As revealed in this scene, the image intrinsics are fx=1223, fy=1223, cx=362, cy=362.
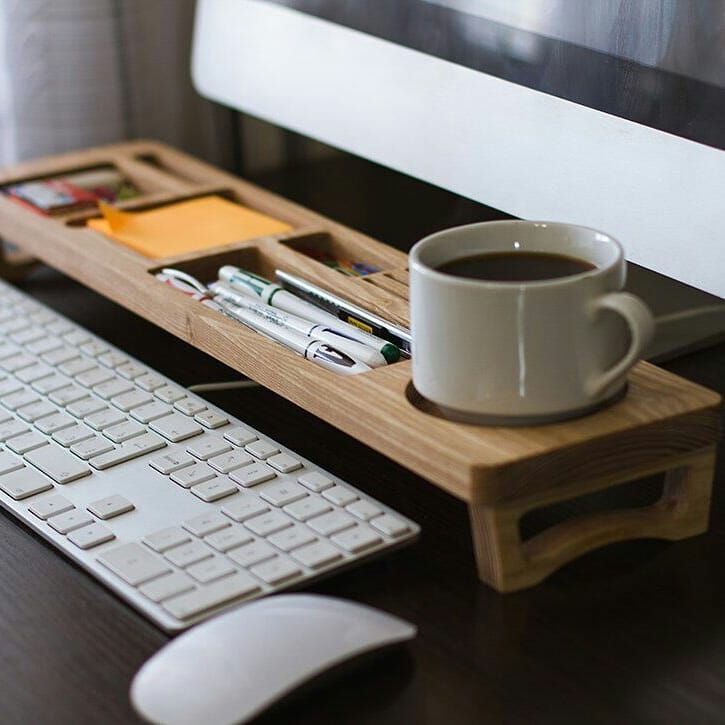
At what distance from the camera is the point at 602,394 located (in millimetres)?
535

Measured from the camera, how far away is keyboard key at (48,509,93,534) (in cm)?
58

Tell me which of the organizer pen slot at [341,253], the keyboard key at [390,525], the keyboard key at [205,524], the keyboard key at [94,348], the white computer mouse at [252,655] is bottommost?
the keyboard key at [94,348]

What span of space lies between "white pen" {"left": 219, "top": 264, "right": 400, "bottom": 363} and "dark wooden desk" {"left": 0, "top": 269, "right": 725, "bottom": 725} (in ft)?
0.26

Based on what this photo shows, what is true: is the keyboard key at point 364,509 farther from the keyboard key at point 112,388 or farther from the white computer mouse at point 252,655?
the keyboard key at point 112,388

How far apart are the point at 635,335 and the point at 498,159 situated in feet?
0.84

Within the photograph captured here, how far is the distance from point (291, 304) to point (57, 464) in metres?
0.16

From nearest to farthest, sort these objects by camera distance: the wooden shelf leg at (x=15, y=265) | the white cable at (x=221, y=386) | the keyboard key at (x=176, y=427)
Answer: the keyboard key at (x=176, y=427) → the white cable at (x=221, y=386) → the wooden shelf leg at (x=15, y=265)

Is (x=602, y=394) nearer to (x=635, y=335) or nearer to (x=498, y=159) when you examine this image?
(x=635, y=335)

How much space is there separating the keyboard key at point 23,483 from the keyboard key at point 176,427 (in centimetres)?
7

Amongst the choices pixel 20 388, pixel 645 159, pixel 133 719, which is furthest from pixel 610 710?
pixel 20 388

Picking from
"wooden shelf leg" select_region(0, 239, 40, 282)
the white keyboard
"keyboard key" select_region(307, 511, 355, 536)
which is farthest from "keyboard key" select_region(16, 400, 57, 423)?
"wooden shelf leg" select_region(0, 239, 40, 282)

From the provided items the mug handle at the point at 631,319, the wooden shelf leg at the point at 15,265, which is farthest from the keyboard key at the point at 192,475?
the wooden shelf leg at the point at 15,265

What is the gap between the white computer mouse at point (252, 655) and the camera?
1.47ft

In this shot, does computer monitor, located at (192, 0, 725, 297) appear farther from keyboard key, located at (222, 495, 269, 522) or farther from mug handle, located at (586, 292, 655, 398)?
keyboard key, located at (222, 495, 269, 522)
